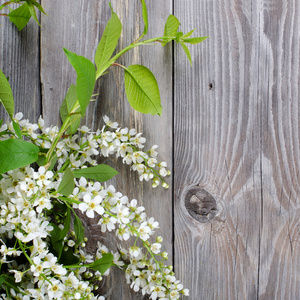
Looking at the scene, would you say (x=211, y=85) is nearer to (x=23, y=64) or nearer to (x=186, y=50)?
(x=186, y=50)

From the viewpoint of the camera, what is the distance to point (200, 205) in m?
0.88

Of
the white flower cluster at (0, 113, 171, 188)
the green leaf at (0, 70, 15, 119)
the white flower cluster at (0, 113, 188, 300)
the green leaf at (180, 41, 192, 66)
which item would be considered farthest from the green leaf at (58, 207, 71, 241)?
the green leaf at (180, 41, 192, 66)

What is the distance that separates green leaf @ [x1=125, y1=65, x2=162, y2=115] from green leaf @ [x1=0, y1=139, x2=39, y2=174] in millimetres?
254

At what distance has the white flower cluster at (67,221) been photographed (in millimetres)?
665

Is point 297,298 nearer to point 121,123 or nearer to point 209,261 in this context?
point 209,261

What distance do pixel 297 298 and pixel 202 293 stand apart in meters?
0.23

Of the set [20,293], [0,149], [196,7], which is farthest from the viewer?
[196,7]

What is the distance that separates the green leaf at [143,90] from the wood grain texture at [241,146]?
0.36 feet

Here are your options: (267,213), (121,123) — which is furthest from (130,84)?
(267,213)

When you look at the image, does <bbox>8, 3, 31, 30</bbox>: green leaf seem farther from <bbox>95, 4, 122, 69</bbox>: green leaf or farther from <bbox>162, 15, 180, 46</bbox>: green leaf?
<bbox>162, 15, 180, 46</bbox>: green leaf

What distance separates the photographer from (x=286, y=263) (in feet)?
2.84

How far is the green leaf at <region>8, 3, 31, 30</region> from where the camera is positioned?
81cm

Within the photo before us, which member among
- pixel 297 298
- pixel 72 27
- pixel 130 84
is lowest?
pixel 297 298

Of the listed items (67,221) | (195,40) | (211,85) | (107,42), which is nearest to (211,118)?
(211,85)
